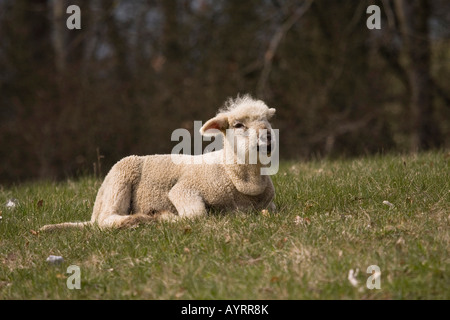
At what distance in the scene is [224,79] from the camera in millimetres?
18016

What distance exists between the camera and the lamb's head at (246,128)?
21.1 feet

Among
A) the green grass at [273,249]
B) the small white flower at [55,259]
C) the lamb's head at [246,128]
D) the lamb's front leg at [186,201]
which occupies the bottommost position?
the small white flower at [55,259]

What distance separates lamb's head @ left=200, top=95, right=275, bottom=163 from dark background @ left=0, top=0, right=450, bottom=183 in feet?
29.5

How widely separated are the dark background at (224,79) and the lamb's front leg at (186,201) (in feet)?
30.3

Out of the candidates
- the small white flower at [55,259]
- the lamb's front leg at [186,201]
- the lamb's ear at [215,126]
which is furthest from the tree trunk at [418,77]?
the small white flower at [55,259]

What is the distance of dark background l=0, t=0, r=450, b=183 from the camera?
53.9 ft

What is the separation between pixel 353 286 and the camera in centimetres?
489

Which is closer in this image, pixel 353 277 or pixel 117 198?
pixel 353 277

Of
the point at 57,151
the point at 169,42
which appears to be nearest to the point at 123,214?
the point at 57,151

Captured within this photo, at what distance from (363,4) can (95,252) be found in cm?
1098

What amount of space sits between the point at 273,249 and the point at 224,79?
12560 millimetres

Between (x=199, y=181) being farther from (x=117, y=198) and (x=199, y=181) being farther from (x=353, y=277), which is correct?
(x=353, y=277)

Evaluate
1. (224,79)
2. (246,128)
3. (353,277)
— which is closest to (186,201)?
(246,128)

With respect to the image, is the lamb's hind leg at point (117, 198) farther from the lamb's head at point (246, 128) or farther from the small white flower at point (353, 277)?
→ the small white flower at point (353, 277)
